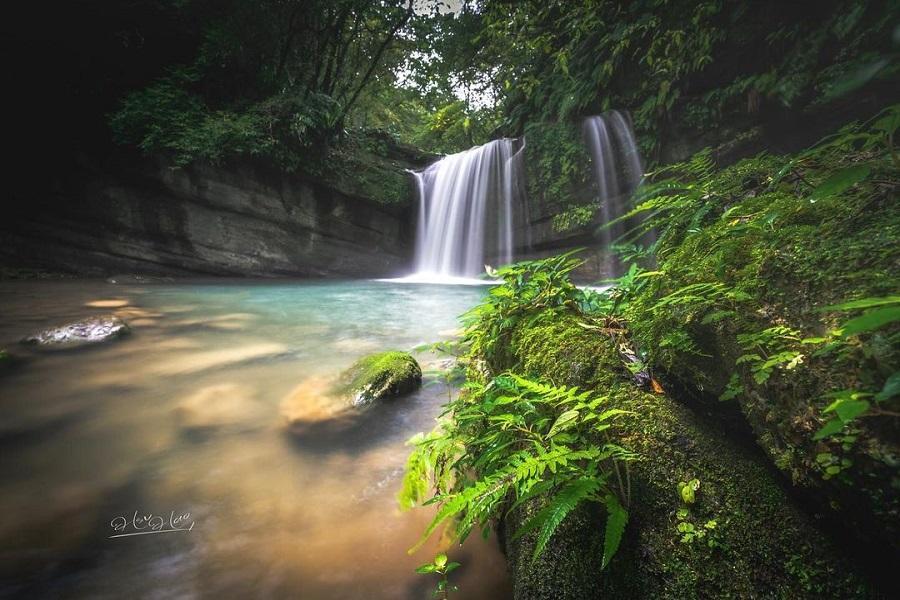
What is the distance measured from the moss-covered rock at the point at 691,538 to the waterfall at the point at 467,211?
432 inches

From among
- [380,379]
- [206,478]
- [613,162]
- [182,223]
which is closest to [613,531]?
[206,478]

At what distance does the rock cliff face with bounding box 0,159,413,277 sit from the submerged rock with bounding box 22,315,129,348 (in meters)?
7.48

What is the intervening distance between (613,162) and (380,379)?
927 centimetres

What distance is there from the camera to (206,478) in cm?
212

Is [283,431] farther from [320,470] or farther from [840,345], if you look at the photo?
[840,345]

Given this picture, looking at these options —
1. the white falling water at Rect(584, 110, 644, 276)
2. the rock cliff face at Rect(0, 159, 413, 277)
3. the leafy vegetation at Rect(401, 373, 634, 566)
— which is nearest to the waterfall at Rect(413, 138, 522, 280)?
the white falling water at Rect(584, 110, 644, 276)

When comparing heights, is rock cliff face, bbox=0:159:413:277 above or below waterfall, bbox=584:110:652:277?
below

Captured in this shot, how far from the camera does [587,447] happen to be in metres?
1.23

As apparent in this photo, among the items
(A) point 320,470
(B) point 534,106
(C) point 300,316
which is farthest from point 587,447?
(B) point 534,106

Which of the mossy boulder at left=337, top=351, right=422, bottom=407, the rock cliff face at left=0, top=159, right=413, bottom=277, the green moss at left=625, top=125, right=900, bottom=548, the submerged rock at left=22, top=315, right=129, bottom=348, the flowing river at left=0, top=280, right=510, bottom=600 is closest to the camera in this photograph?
the green moss at left=625, top=125, right=900, bottom=548

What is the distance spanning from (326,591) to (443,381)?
206 centimetres

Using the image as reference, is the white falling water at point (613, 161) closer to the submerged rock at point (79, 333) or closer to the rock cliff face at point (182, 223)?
the rock cliff face at point (182, 223)

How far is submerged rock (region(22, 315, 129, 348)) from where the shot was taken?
434 cm

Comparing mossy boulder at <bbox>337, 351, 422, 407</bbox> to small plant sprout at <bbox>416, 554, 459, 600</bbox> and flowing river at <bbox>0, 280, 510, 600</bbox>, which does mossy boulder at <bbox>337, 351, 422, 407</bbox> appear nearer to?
flowing river at <bbox>0, 280, 510, 600</bbox>
